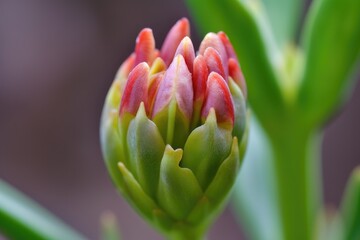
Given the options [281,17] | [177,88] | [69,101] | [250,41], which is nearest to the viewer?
[177,88]

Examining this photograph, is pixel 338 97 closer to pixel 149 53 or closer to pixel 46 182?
pixel 149 53

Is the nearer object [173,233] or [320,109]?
[173,233]

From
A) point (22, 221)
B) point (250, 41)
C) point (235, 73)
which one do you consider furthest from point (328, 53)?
point (22, 221)

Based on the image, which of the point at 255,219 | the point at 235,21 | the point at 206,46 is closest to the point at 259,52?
the point at 235,21

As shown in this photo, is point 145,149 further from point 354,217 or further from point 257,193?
point 257,193

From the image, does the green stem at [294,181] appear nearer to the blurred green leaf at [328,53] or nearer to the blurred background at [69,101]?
the blurred green leaf at [328,53]

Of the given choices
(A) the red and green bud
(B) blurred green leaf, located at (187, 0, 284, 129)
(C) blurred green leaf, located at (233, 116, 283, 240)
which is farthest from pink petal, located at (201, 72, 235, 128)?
(C) blurred green leaf, located at (233, 116, 283, 240)

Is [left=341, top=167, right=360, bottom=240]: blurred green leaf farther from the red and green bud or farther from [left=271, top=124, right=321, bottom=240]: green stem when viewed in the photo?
the red and green bud
